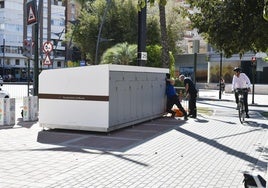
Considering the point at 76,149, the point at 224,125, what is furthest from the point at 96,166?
the point at 224,125

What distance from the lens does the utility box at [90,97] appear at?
35.6 ft

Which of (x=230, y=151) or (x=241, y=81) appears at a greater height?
(x=241, y=81)

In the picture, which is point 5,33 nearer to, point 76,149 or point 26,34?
point 26,34

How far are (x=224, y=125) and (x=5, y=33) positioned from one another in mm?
76845

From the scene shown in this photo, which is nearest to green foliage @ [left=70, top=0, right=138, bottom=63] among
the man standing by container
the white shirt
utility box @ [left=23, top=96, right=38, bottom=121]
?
the man standing by container

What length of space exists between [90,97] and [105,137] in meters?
1.17

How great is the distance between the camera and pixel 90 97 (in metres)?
11.0

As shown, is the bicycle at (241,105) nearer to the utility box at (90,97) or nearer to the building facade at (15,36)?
the utility box at (90,97)

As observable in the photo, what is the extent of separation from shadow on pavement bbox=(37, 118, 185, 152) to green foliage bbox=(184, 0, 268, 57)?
3.80 meters

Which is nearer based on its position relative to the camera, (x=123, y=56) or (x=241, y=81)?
(x=241, y=81)

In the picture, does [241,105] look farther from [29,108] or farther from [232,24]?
[29,108]

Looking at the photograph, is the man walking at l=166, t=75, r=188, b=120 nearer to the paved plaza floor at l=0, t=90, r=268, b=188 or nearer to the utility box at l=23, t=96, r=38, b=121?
the paved plaza floor at l=0, t=90, r=268, b=188

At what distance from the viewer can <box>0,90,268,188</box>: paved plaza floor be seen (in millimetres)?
6414

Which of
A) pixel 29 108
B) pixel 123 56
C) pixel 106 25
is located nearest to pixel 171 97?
pixel 29 108
